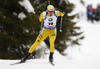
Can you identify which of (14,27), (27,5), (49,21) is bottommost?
(14,27)

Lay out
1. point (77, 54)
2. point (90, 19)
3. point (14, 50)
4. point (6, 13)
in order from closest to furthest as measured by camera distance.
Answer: point (6, 13) → point (14, 50) → point (77, 54) → point (90, 19)

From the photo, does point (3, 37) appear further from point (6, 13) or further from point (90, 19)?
point (90, 19)

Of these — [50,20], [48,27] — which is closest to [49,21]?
[50,20]

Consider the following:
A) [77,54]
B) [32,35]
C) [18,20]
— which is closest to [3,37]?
[18,20]

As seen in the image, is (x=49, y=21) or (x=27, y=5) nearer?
(x=49, y=21)

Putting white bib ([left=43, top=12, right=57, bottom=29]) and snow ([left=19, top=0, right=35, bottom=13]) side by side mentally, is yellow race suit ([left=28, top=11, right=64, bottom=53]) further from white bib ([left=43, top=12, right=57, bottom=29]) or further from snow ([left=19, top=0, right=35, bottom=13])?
snow ([left=19, top=0, right=35, bottom=13])

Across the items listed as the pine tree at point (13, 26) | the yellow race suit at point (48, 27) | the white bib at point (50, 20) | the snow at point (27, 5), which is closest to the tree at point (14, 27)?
the pine tree at point (13, 26)

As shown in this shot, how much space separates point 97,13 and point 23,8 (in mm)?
23914

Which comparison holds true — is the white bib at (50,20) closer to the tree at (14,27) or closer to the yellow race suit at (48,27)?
the yellow race suit at (48,27)

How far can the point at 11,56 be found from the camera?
7.70m

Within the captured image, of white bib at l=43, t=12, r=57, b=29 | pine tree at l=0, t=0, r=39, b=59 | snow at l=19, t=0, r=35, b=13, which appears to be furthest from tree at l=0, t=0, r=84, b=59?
white bib at l=43, t=12, r=57, b=29

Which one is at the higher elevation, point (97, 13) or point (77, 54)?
point (97, 13)

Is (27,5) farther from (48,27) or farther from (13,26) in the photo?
(48,27)

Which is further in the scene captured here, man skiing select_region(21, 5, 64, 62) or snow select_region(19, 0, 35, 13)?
snow select_region(19, 0, 35, 13)
